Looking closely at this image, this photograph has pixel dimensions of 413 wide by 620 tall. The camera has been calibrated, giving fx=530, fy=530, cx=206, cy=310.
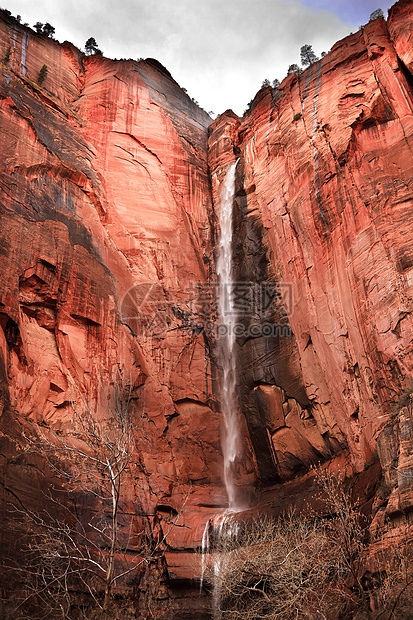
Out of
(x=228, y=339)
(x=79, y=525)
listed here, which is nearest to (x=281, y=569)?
(x=79, y=525)

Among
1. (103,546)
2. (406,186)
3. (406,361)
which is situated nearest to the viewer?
(406,361)

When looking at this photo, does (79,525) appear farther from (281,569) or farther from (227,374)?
(227,374)

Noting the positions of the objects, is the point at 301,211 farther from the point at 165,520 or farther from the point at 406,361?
the point at 165,520

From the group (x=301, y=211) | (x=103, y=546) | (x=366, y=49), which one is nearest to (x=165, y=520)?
(x=103, y=546)

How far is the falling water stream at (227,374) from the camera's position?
24.5m

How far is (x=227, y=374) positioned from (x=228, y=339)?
2345 mm

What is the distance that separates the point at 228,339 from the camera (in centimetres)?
3359

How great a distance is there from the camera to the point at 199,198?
39531 mm

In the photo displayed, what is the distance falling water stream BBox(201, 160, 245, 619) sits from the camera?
24469 millimetres

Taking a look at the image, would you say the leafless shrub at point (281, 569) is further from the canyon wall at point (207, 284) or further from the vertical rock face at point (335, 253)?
the vertical rock face at point (335, 253)

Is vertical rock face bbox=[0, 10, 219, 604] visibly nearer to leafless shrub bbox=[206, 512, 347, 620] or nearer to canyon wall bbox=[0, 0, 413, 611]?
canyon wall bbox=[0, 0, 413, 611]

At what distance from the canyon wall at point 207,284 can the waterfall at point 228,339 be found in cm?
67

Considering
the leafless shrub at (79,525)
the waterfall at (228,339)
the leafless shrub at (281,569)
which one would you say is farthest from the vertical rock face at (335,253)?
the leafless shrub at (79,525)

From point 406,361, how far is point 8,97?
26.3 m
